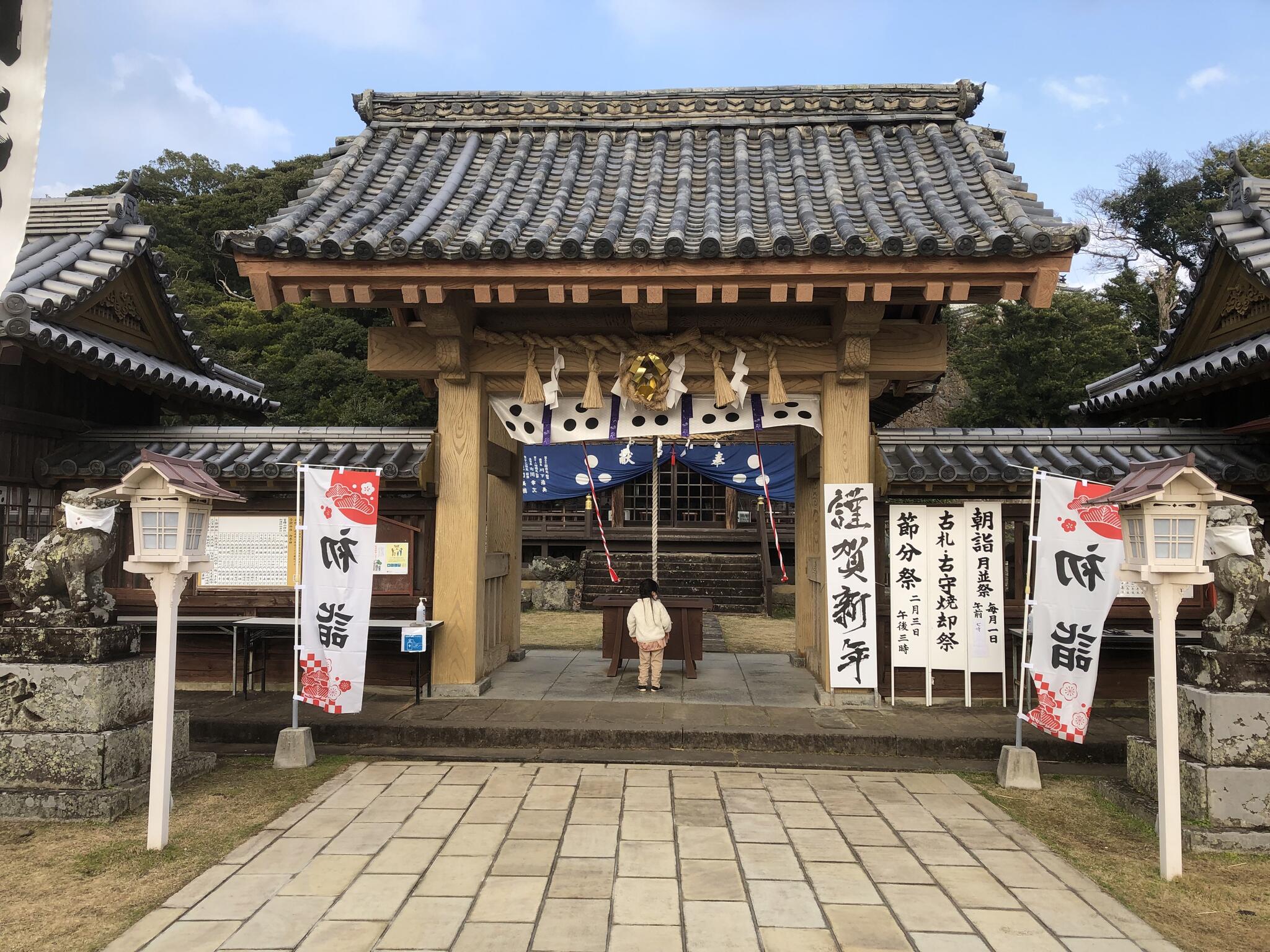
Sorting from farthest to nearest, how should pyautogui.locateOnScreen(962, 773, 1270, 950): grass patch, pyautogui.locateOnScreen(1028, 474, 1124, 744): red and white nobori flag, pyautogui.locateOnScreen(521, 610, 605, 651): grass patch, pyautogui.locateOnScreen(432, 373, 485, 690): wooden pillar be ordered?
1. pyautogui.locateOnScreen(521, 610, 605, 651): grass patch
2. pyautogui.locateOnScreen(432, 373, 485, 690): wooden pillar
3. pyautogui.locateOnScreen(1028, 474, 1124, 744): red and white nobori flag
4. pyautogui.locateOnScreen(962, 773, 1270, 950): grass patch

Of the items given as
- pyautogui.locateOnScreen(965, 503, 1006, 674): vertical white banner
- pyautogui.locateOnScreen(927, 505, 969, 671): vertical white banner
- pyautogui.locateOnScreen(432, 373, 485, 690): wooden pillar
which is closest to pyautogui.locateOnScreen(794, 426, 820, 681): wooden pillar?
pyautogui.locateOnScreen(927, 505, 969, 671): vertical white banner

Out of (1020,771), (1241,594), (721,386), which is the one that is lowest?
(1020,771)

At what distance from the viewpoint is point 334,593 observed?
675cm

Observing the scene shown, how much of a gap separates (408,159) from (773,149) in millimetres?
4230

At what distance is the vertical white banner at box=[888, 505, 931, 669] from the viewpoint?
327 inches

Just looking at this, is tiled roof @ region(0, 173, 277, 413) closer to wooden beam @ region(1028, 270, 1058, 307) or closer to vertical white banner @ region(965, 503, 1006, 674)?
wooden beam @ region(1028, 270, 1058, 307)

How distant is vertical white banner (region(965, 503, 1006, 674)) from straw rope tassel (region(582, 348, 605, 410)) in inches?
156

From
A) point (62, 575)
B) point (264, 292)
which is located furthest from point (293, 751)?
point (264, 292)

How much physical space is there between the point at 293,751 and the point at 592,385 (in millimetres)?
4257

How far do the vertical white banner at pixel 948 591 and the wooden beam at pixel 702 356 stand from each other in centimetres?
157

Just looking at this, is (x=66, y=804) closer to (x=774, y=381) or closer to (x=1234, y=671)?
(x=774, y=381)

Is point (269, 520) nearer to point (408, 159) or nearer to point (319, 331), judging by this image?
point (408, 159)

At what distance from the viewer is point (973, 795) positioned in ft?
19.8

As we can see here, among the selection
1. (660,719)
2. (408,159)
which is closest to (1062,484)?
(660,719)
